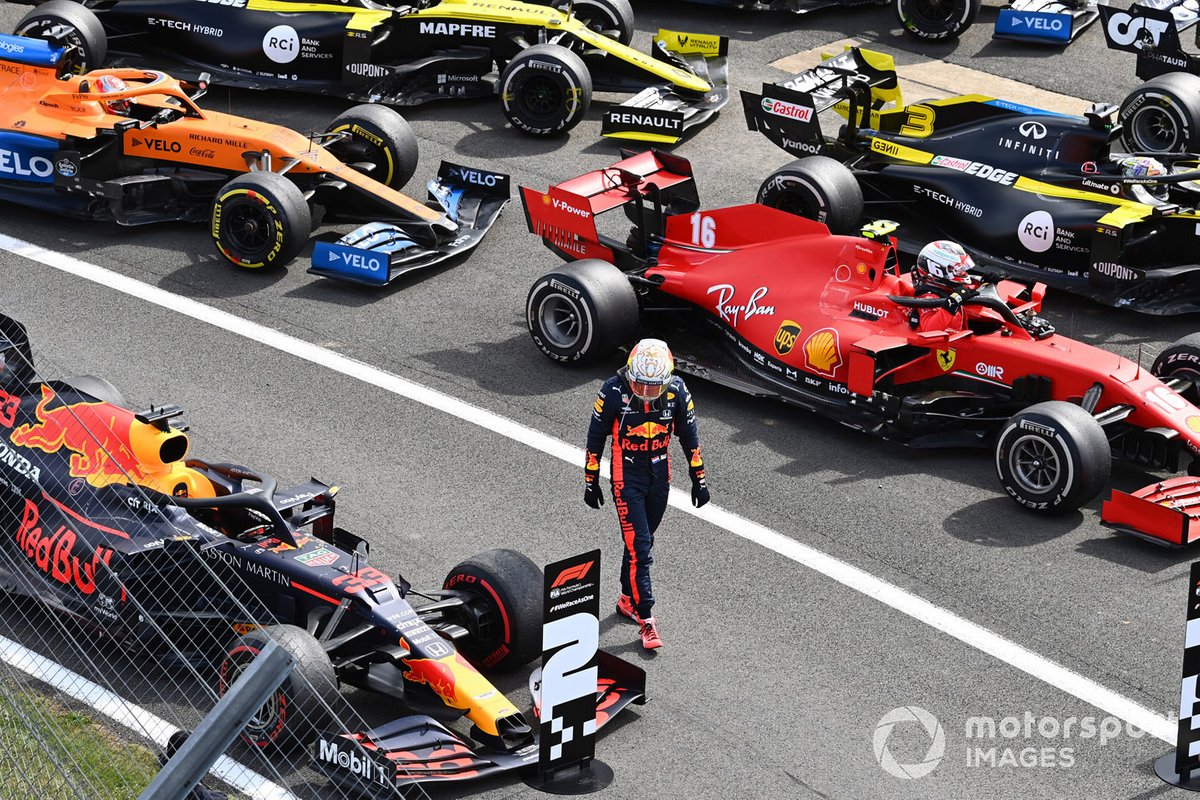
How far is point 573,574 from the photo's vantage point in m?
7.39

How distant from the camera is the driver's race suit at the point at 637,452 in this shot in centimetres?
896

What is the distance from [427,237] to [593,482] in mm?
5230

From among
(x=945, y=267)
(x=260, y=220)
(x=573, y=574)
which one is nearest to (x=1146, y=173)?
(x=945, y=267)

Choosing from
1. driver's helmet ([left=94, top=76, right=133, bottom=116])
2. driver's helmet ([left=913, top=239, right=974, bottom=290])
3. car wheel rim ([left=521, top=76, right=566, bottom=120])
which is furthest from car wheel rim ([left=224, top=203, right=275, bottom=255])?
driver's helmet ([left=913, top=239, right=974, bottom=290])

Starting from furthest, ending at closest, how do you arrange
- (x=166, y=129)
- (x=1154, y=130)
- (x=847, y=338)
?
(x=1154, y=130)
(x=166, y=129)
(x=847, y=338)

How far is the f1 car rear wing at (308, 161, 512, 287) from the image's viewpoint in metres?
13.4

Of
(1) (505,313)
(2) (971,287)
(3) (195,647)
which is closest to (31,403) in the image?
(3) (195,647)

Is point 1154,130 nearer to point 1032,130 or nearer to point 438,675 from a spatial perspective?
point 1032,130

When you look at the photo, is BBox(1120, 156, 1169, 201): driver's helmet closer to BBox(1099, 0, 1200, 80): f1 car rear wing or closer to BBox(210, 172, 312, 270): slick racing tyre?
BBox(1099, 0, 1200, 80): f1 car rear wing

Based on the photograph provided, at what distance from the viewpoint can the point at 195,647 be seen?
8469 mm

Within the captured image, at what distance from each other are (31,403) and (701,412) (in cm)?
473

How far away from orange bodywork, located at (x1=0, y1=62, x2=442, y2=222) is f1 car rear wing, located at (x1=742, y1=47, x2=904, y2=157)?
3.25 meters

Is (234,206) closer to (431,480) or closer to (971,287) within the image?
(431,480)

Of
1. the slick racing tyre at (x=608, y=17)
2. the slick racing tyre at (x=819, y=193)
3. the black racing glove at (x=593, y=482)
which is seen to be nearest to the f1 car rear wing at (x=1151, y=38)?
the slick racing tyre at (x=819, y=193)
